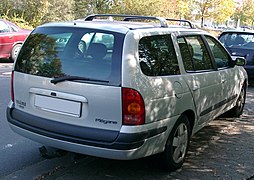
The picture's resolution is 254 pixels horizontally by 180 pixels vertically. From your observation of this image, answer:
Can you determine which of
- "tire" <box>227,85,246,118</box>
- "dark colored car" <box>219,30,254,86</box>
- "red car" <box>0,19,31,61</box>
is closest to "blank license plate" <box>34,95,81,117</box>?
"tire" <box>227,85,246,118</box>

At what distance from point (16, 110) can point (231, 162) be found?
2.62 m

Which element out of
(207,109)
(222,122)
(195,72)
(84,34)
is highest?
(84,34)

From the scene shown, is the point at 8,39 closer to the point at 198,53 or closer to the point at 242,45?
the point at 242,45

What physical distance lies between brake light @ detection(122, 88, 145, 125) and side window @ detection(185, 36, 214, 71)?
4.63 ft

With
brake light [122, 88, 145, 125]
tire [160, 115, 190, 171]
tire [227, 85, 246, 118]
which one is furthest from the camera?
tire [227, 85, 246, 118]

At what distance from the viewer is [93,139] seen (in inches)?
137

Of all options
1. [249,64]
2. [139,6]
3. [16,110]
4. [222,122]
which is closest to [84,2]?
[139,6]

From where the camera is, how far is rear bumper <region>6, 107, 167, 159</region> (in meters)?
3.44

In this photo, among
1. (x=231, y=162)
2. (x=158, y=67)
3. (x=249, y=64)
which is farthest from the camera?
(x=249, y=64)

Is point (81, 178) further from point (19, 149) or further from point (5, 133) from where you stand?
point (5, 133)

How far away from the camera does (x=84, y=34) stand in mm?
3871

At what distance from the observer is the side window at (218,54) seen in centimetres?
542

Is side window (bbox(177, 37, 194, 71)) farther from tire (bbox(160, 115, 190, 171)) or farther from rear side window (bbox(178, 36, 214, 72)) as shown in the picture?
tire (bbox(160, 115, 190, 171))

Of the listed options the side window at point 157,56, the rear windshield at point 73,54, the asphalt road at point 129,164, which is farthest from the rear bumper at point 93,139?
the side window at point 157,56
